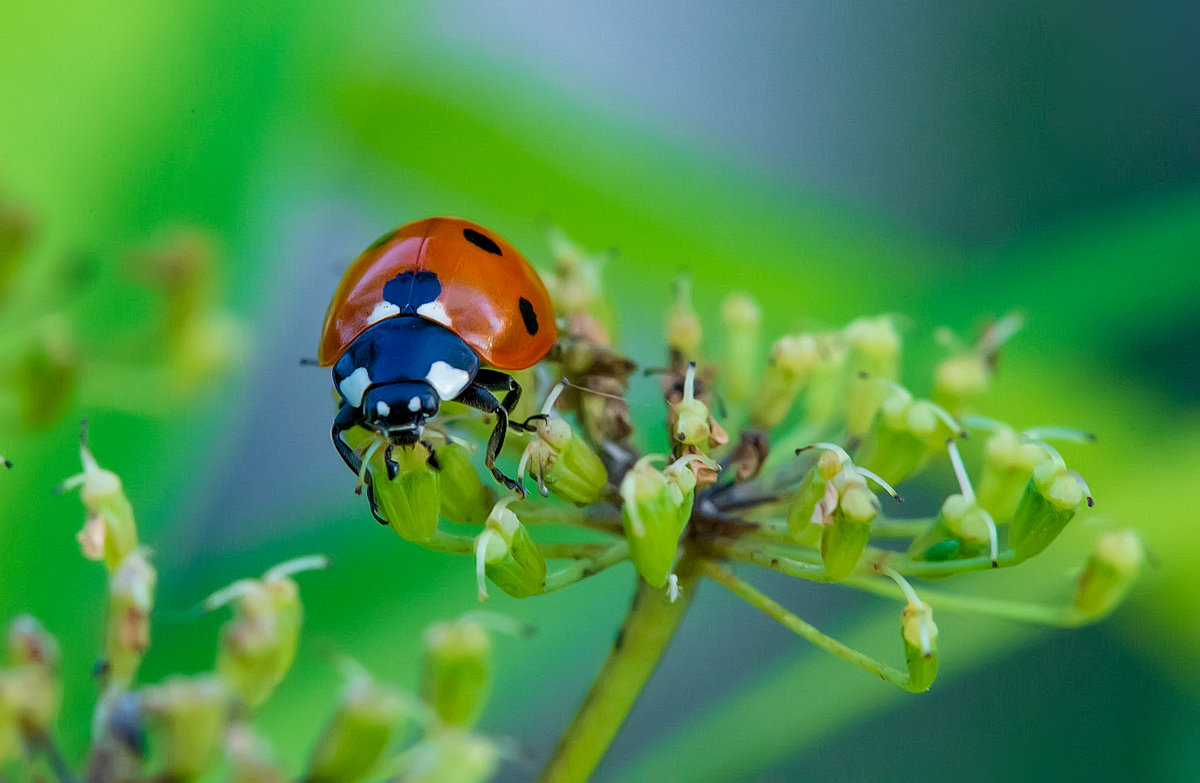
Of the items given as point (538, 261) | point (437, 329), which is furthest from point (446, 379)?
point (538, 261)

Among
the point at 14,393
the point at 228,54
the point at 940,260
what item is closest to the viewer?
the point at 14,393

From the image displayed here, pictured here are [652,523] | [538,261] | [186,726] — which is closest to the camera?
[186,726]

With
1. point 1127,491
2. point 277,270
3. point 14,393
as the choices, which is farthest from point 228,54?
point 1127,491

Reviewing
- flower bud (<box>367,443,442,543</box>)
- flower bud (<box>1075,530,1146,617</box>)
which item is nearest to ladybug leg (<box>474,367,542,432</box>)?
flower bud (<box>367,443,442,543</box>)

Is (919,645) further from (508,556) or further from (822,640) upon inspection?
(508,556)

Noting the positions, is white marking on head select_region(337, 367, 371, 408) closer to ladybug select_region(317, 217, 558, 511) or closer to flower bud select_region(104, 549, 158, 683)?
ladybug select_region(317, 217, 558, 511)

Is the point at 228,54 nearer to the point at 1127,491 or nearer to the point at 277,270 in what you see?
the point at 277,270
